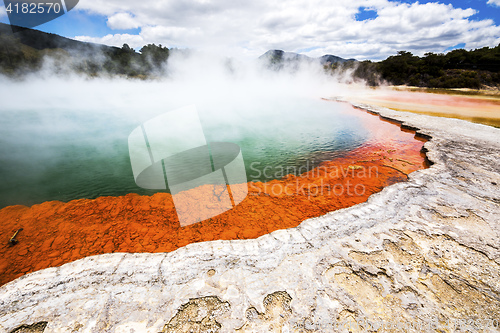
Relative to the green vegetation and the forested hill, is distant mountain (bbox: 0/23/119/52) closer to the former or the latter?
the forested hill

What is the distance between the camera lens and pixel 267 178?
477cm

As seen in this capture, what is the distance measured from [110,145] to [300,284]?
7445 mm

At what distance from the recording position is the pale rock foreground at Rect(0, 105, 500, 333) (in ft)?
5.54

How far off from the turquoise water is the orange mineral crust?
483 mm

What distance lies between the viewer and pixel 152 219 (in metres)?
3.34

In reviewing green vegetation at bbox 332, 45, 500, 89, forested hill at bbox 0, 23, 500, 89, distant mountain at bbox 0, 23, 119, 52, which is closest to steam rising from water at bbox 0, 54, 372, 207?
forested hill at bbox 0, 23, 500, 89

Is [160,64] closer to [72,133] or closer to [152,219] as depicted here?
→ [72,133]

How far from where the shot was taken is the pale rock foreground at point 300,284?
1.69m

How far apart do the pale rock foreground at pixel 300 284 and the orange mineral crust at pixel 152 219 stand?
513 millimetres

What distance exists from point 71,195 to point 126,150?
9.07 feet

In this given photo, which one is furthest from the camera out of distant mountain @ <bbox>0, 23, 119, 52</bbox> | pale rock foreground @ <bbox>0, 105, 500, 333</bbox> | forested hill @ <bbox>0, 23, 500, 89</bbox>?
distant mountain @ <bbox>0, 23, 119, 52</bbox>

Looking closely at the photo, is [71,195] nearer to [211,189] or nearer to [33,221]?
[33,221]

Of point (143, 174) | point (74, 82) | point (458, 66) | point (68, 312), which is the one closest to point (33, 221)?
point (143, 174)

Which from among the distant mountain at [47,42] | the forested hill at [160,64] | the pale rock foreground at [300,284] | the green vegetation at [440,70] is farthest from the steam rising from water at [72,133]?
the green vegetation at [440,70]
